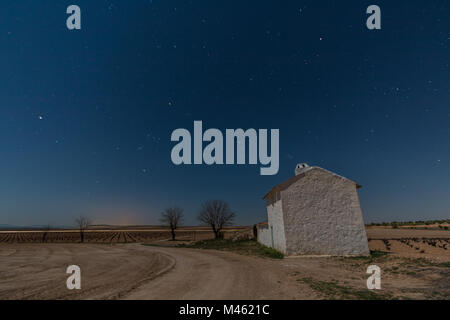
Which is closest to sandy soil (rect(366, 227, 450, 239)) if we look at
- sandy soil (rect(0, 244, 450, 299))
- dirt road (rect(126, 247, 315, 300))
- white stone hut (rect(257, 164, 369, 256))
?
white stone hut (rect(257, 164, 369, 256))

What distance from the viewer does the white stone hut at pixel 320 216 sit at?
728 inches

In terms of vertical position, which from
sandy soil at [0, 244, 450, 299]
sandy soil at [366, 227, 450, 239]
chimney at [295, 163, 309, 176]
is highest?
chimney at [295, 163, 309, 176]

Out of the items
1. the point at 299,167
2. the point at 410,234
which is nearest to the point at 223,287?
the point at 299,167

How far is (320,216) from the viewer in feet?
62.3

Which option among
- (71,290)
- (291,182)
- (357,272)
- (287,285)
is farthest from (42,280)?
(291,182)

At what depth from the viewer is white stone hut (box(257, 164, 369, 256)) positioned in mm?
18500

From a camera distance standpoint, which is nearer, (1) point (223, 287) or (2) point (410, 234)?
(1) point (223, 287)

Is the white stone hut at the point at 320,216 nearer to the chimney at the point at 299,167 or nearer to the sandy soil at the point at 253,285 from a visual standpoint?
the chimney at the point at 299,167

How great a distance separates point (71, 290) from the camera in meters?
9.11

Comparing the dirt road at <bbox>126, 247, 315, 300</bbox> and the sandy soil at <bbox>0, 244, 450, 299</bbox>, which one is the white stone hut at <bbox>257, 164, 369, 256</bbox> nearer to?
the sandy soil at <bbox>0, 244, 450, 299</bbox>

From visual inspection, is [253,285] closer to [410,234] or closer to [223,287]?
[223,287]
